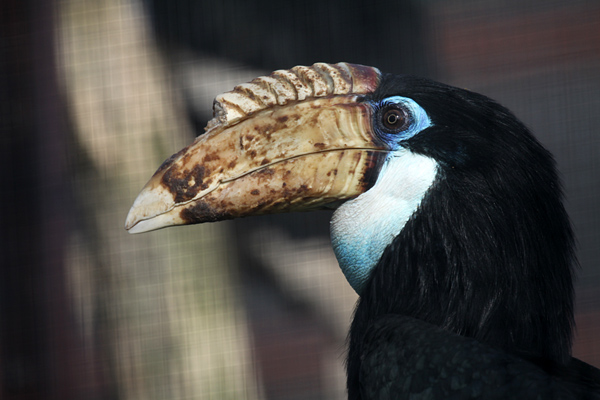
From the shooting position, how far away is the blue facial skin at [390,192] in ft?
3.55

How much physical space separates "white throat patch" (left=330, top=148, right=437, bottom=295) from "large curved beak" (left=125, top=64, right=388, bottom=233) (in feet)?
0.20

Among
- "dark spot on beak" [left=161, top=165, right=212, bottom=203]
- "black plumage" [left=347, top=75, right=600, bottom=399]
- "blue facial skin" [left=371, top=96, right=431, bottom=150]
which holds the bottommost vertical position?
"black plumage" [left=347, top=75, right=600, bottom=399]

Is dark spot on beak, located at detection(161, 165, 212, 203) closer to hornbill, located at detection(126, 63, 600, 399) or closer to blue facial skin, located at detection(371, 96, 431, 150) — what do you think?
hornbill, located at detection(126, 63, 600, 399)

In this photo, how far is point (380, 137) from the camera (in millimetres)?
1113

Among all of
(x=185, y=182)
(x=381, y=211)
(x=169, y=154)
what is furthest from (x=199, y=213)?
(x=169, y=154)

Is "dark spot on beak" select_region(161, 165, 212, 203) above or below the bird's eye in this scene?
below

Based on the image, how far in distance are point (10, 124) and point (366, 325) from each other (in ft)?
2.57

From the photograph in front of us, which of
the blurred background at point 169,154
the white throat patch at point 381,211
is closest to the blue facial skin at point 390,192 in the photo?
the white throat patch at point 381,211

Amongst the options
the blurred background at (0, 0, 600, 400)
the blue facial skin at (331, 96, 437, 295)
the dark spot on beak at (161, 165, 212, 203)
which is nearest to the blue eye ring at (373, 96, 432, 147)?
the blue facial skin at (331, 96, 437, 295)

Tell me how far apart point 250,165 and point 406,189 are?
9.9 inches

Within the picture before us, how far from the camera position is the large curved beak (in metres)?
1.08

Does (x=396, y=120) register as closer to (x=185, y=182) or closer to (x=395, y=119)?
(x=395, y=119)

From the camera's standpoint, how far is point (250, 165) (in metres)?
1.08

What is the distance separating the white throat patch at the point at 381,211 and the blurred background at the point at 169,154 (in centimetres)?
25
